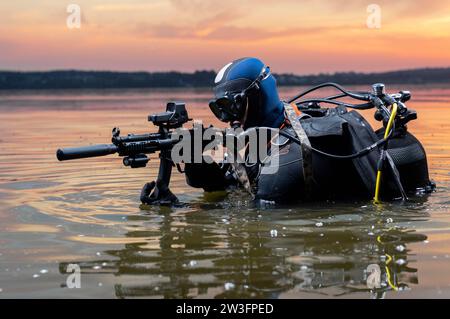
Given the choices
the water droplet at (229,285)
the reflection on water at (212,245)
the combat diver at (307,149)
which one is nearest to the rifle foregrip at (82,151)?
the reflection on water at (212,245)

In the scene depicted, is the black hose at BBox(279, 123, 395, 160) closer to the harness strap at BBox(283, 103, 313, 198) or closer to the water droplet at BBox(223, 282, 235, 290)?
the harness strap at BBox(283, 103, 313, 198)

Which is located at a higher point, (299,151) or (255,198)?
(299,151)

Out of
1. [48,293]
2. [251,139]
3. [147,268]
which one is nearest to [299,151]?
[251,139]

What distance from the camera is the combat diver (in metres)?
7.28

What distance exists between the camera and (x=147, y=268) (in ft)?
17.0

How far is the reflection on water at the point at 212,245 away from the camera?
470 centimetres

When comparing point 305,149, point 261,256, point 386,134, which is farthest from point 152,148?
point 386,134

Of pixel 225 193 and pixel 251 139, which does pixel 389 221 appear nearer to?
pixel 251 139

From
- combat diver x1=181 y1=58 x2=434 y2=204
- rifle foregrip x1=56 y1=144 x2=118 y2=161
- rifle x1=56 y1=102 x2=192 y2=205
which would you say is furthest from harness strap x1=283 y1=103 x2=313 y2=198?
rifle foregrip x1=56 y1=144 x2=118 y2=161

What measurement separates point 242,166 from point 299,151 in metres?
0.70

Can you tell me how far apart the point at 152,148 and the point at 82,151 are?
845mm

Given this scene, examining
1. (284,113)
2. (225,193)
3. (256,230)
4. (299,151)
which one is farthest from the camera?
(225,193)

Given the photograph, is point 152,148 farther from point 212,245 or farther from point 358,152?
point 358,152

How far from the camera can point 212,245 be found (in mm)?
5848
